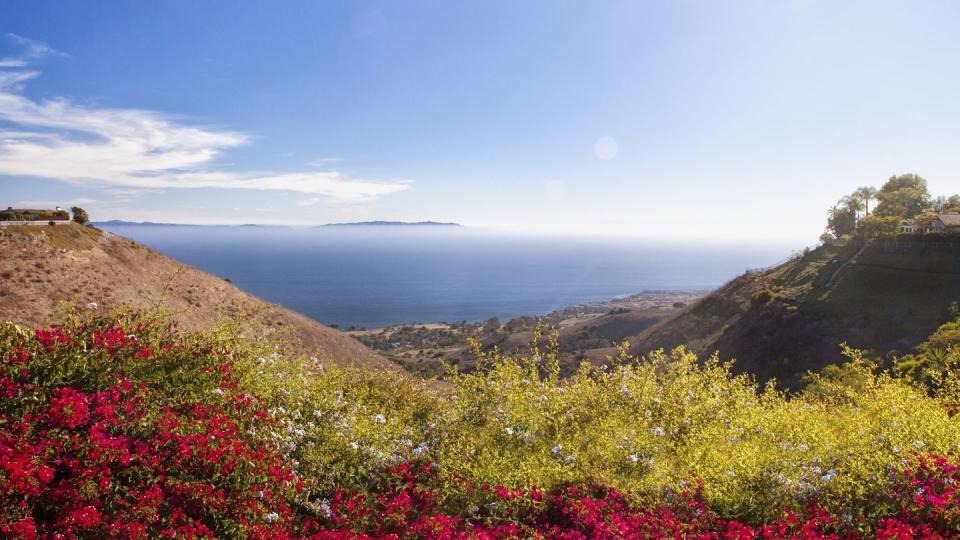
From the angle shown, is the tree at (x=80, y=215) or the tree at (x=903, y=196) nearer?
the tree at (x=80, y=215)

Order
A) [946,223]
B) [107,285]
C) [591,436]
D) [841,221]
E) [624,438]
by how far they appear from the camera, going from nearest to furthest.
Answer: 1. [624,438]
2. [591,436]
3. [107,285]
4. [946,223]
5. [841,221]

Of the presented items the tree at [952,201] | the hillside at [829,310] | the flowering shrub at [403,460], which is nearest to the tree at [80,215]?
the flowering shrub at [403,460]

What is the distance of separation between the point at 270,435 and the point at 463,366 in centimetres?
6378

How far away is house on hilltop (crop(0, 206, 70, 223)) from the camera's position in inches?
1679

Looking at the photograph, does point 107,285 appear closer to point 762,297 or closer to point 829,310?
point 829,310

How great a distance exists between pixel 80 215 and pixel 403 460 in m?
58.2

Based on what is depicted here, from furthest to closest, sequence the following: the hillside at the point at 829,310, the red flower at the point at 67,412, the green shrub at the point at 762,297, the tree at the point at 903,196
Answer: the tree at the point at 903,196, the green shrub at the point at 762,297, the hillside at the point at 829,310, the red flower at the point at 67,412

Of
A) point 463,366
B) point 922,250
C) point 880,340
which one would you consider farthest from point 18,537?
point 922,250

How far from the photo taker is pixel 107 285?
127ft

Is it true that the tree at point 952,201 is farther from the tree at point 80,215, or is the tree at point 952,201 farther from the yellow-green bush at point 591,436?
the tree at point 80,215

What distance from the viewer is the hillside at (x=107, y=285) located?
104 ft

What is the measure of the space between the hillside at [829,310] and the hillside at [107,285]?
3671 cm

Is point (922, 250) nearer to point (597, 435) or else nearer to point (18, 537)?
point (597, 435)

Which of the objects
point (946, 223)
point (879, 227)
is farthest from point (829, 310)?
point (946, 223)
